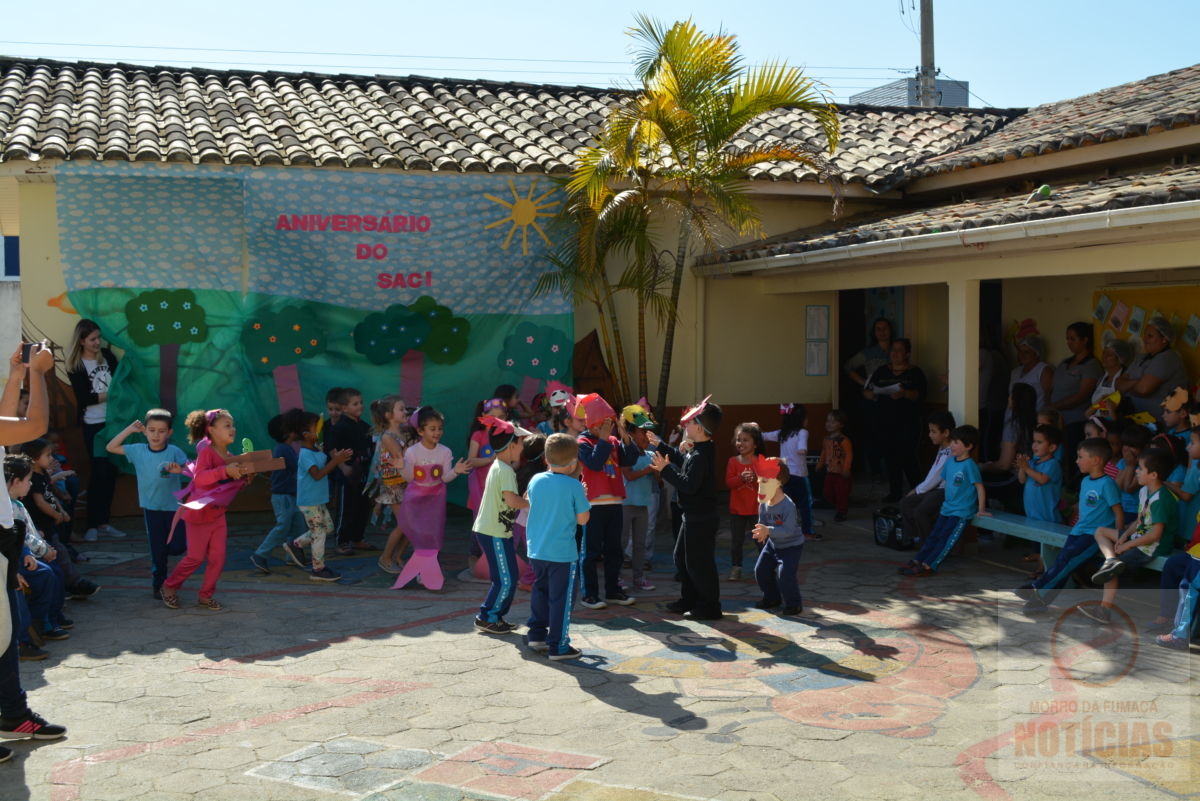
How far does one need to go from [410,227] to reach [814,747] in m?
7.21

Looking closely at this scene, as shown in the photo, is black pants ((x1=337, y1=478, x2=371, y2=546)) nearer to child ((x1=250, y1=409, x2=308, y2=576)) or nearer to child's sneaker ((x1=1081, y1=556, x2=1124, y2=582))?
child ((x1=250, y1=409, x2=308, y2=576))

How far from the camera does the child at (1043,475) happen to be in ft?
28.1

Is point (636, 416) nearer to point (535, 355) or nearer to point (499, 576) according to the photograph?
point (499, 576)

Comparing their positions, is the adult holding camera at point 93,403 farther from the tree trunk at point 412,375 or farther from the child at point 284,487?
the tree trunk at point 412,375

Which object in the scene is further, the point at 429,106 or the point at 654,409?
the point at 429,106

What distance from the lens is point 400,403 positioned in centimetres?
920

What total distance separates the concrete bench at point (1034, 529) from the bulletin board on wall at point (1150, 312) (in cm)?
254

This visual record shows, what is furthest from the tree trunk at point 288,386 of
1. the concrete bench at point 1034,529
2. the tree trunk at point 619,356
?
the concrete bench at point 1034,529

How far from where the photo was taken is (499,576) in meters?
7.16

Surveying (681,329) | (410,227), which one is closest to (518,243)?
(410,227)

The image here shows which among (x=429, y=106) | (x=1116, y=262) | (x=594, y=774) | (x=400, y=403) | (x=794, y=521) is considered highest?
(x=429, y=106)

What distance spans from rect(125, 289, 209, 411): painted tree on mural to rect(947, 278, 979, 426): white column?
6.77 m

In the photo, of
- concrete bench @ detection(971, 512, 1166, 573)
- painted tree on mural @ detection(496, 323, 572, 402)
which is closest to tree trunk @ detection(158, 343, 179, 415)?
painted tree on mural @ detection(496, 323, 572, 402)

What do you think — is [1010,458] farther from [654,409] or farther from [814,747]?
[814,747]
